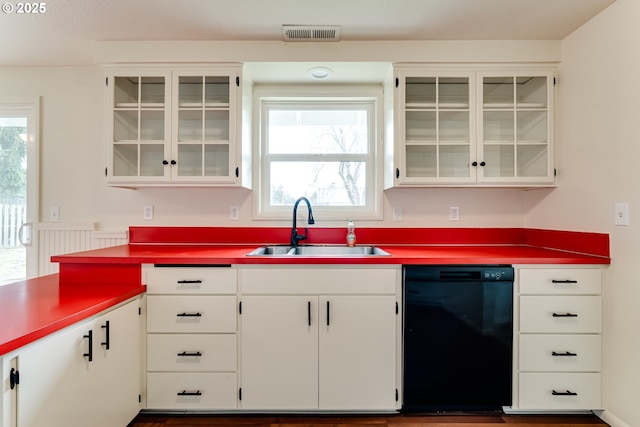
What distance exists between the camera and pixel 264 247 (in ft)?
7.59

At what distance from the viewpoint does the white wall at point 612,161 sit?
5.44ft

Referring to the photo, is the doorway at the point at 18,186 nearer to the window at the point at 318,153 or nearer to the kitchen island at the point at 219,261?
the kitchen island at the point at 219,261

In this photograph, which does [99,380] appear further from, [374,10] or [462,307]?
[374,10]

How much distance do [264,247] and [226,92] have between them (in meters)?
1.10

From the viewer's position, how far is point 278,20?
192 cm

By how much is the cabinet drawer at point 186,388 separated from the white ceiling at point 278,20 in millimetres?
2042

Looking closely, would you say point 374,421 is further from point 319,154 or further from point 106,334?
point 319,154

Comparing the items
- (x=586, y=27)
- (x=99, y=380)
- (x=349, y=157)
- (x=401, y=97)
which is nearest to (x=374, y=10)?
(x=401, y=97)

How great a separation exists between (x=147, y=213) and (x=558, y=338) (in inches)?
111

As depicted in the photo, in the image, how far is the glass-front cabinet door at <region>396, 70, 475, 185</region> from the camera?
216 centimetres

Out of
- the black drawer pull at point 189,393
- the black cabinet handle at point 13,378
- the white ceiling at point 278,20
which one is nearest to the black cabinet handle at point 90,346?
the black cabinet handle at point 13,378

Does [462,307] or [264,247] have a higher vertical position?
[264,247]

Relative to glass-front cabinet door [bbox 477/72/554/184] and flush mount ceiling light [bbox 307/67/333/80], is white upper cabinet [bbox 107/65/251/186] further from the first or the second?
glass-front cabinet door [bbox 477/72/554/184]

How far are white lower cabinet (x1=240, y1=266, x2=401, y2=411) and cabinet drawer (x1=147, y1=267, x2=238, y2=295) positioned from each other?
8 cm
